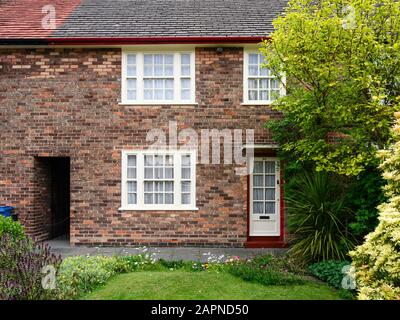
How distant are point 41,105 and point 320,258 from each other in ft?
28.9

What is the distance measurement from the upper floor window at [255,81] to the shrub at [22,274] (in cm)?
719

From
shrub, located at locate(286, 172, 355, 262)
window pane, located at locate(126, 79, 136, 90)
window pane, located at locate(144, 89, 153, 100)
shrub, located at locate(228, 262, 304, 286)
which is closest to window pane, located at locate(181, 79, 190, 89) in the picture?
window pane, located at locate(144, 89, 153, 100)

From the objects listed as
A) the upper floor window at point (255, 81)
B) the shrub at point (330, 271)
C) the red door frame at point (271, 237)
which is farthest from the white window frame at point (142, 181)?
the shrub at point (330, 271)

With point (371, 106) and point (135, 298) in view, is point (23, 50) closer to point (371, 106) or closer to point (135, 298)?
point (135, 298)

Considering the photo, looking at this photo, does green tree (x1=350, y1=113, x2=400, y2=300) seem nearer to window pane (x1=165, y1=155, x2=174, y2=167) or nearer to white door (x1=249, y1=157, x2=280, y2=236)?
white door (x1=249, y1=157, x2=280, y2=236)

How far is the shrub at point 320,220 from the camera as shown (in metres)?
8.54

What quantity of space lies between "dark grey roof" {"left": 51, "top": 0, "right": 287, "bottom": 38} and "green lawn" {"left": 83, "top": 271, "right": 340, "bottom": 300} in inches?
287

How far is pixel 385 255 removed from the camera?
16.9ft

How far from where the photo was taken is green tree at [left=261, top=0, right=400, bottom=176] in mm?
7578

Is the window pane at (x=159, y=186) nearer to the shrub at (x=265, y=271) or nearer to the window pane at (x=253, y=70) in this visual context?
the shrub at (x=265, y=271)

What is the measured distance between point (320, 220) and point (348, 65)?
3.41m

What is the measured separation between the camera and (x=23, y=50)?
11.6 m

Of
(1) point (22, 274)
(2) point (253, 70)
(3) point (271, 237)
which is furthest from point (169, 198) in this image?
(1) point (22, 274)

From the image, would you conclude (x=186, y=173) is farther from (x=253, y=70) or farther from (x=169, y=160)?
(x=253, y=70)
